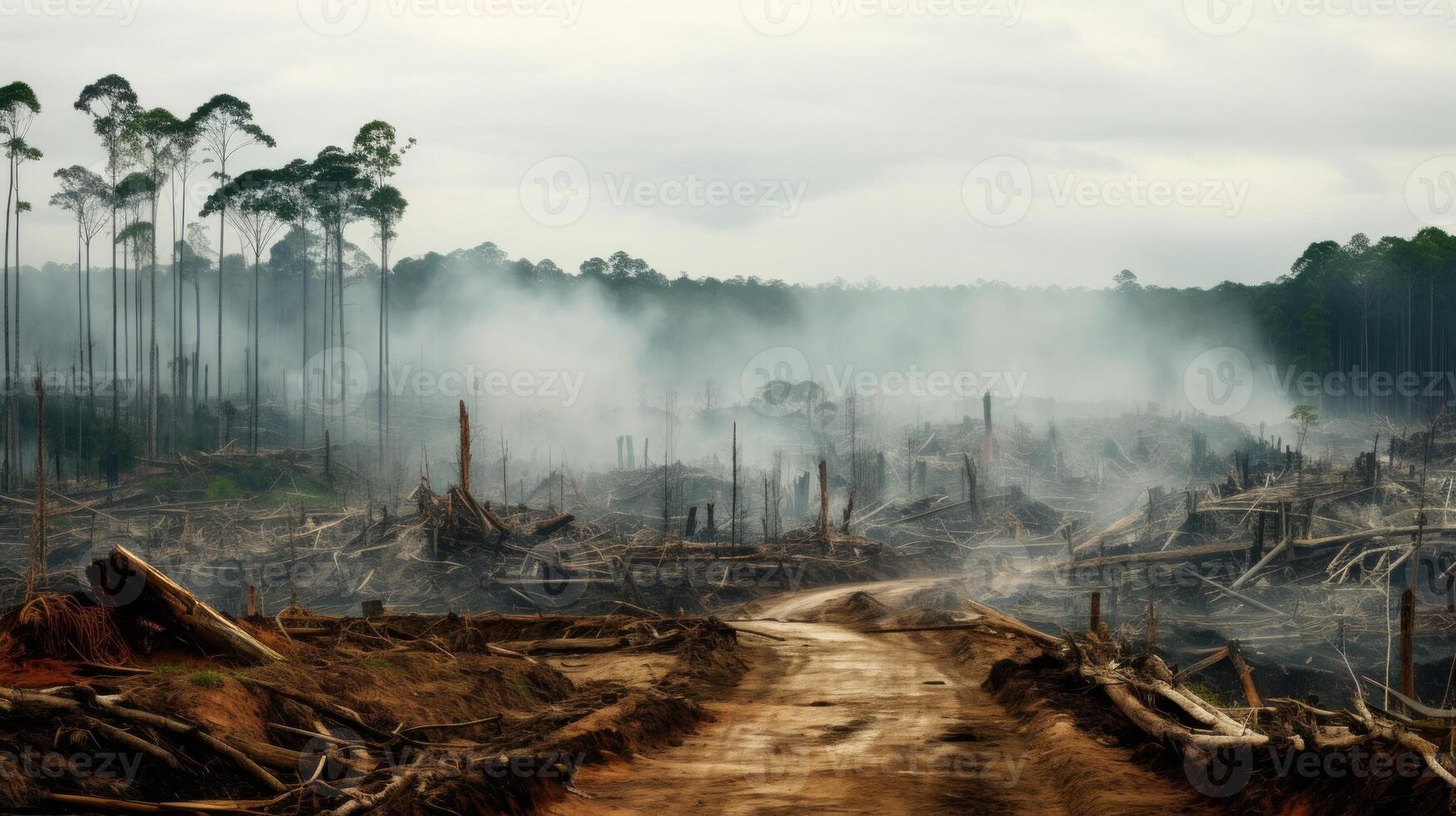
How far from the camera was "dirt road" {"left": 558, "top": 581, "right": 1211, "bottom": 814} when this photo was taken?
891 centimetres

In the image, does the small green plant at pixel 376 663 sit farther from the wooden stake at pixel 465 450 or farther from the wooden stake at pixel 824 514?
the wooden stake at pixel 824 514

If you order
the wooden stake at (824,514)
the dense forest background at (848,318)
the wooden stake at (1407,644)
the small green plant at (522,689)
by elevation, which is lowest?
the wooden stake at (824,514)

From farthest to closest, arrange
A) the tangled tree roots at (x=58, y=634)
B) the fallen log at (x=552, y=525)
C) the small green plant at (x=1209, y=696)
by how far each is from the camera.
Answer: the fallen log at (x=552, y=525) → the small green plant at (x=1209, y=696) → the tangled tree roots at (x=58, y=634)

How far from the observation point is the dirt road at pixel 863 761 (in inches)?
351

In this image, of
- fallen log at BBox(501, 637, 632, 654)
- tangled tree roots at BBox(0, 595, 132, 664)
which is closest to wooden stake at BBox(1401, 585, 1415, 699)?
fallen log at BBox(501, 637, 632, 654)

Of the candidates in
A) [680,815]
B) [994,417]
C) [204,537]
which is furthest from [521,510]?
[994,417]

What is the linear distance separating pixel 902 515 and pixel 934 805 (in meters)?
43.3

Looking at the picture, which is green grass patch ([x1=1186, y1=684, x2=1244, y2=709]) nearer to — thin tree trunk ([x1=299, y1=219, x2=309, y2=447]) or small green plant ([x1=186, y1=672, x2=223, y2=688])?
small green plant ([x1=186, y1=672, x2=223, y2=688])

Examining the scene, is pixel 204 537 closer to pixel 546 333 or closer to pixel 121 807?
pixel 121 807

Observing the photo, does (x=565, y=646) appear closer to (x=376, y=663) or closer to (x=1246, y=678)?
(x=376, y=663)

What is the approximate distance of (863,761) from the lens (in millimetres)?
10555

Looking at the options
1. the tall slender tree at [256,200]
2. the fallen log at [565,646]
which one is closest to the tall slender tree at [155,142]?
the tall slender tree at [256,200]

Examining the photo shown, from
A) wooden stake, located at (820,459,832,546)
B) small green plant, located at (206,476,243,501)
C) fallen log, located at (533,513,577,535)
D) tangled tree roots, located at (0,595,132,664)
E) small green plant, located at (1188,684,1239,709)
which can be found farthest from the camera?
small green plant, located at (206,476,243,501)

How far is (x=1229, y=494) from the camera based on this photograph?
134 ft
